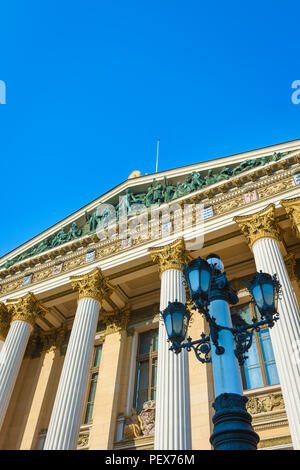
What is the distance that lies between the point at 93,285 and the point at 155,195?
468 cm

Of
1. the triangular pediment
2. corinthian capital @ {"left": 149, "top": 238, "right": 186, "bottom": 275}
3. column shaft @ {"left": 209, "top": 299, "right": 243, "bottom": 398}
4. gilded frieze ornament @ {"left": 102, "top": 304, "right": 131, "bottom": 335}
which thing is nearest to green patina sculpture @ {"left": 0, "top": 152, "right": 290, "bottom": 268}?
the triangular pediment

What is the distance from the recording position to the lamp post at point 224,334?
172 inches

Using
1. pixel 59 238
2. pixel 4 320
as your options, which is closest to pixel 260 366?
pixel 4 320

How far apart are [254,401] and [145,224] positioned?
7.46 m

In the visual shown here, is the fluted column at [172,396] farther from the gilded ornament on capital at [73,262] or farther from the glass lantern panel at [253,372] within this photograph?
the gilded ornament on capital at [73,262]

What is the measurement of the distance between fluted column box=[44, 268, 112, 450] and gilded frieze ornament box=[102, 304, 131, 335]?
1.79 m

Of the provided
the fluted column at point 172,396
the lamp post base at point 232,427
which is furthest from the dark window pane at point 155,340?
the lamp post base at point 232,427

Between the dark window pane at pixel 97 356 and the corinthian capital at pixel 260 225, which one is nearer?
the corinthian capital at pixel 260 225

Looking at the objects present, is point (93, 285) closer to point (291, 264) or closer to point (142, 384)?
point (142, 384)

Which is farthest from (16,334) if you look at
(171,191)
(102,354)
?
(171,191)

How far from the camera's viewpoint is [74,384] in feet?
38.4

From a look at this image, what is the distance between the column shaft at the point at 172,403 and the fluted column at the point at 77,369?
2561 millimetres

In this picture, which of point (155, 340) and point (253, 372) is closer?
point (253, 372)

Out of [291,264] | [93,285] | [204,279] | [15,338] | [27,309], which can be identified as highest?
[291,264]
